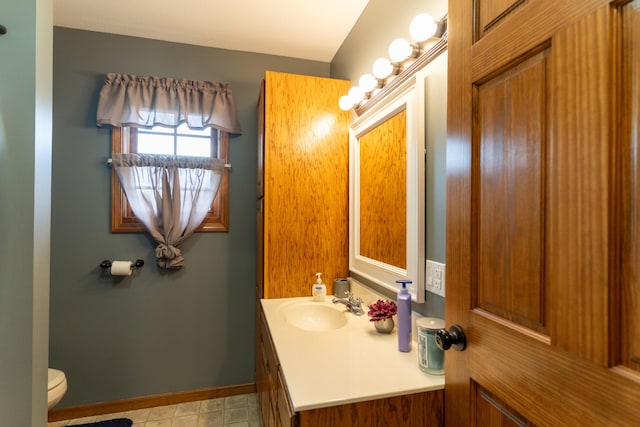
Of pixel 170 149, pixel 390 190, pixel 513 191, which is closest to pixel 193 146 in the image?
pixel 170 149

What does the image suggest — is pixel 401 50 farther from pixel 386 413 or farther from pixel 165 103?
pixel 165 103

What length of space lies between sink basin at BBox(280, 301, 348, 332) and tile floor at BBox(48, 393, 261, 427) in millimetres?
873

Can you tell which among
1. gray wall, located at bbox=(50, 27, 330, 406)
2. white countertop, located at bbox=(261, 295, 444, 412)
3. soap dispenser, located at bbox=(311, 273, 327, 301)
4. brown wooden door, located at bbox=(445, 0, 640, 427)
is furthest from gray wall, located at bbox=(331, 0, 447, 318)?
gray wall, located at bbox=(50, 27, 330, 406)

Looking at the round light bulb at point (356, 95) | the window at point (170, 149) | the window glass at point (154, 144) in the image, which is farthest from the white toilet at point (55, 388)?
the round light bulb at point (356, 95)

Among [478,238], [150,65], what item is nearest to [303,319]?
[478,238]

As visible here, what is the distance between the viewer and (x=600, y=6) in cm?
48

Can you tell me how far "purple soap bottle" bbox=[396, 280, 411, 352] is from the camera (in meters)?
1.16

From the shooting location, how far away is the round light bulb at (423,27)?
1.15 m

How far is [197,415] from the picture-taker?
206 cm

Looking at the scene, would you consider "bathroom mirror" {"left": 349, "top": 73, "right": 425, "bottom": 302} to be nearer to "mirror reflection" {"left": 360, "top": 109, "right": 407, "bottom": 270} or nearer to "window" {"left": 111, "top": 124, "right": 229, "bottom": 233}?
"mirror reflection" {"left": 360, "top": 109, "right": 407, "bottom": 270}

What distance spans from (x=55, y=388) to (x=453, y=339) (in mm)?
2126

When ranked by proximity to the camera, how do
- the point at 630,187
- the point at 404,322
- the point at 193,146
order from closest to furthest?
the point at 630,187, the point at 404,322, the point at 193,146

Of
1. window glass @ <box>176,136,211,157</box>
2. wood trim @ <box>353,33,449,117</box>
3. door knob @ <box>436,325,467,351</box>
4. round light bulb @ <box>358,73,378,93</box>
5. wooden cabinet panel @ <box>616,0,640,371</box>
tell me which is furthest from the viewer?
window glass @ <box>176,136,211,157</box>

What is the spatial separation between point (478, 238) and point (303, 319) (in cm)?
123
